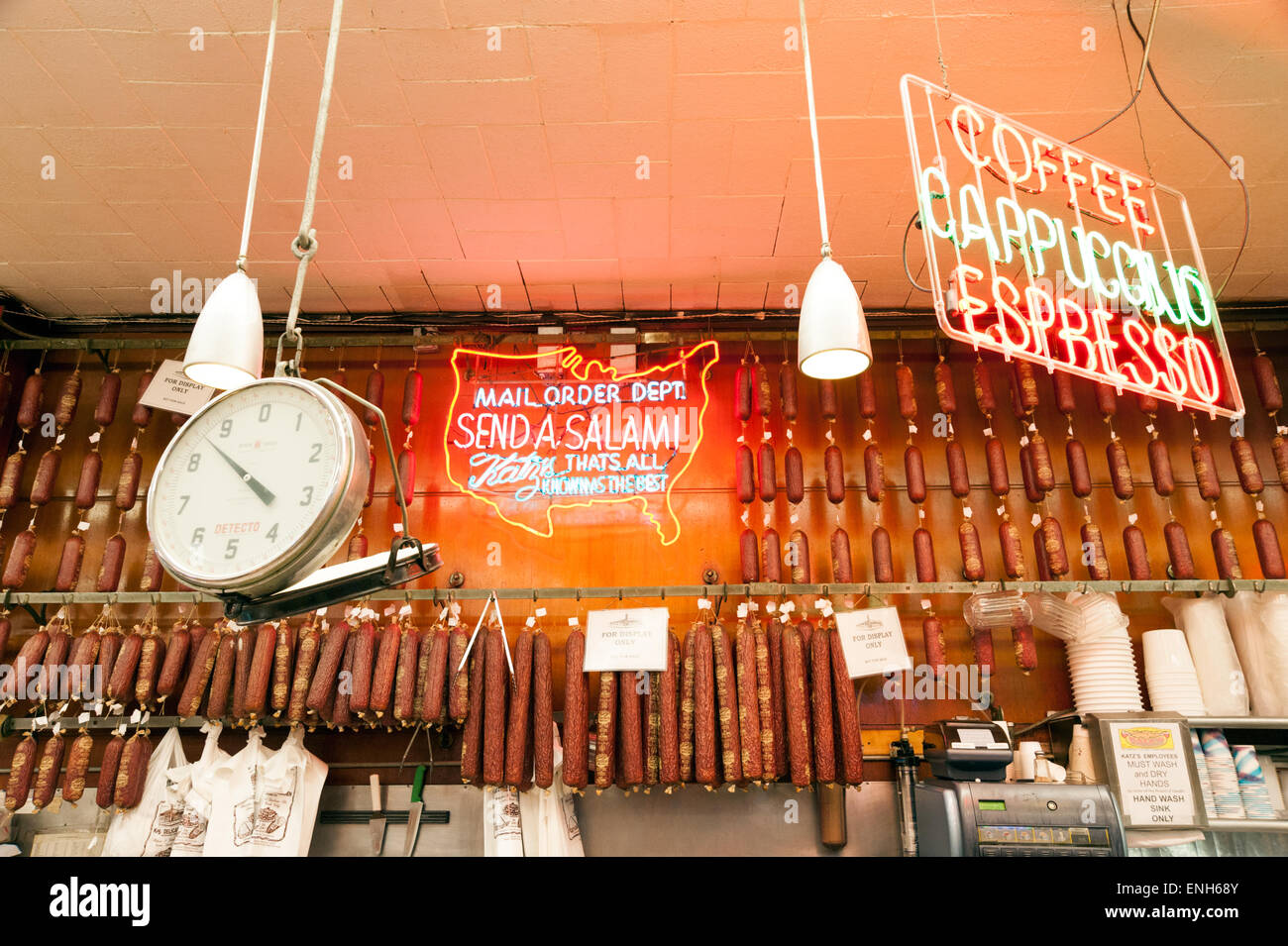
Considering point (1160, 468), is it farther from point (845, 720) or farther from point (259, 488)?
point (259, 488)

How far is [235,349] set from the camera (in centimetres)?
267

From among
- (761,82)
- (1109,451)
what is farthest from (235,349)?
(1109,451)

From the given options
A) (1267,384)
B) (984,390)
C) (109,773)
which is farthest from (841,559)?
(109,773)

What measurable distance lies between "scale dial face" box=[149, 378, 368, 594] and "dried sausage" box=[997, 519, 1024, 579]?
386cm

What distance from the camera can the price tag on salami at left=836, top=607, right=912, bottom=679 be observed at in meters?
4.38

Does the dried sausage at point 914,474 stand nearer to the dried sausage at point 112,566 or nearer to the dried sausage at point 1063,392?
the dried sausage at point 1063,392

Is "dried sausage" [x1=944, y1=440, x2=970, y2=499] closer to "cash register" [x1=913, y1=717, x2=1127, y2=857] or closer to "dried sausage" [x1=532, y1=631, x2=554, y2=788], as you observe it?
"cash register" [x1=913, y1=717, x2=1127, y2=857]

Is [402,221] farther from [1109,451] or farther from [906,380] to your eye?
[1109,451]

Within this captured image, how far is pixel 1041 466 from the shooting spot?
4.85m

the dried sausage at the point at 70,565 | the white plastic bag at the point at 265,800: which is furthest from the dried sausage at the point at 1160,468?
the dried sausage at the point at 70,565

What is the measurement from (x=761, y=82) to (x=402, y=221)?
2177 millimetres

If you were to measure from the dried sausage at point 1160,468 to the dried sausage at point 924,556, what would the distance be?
1447 millimetres

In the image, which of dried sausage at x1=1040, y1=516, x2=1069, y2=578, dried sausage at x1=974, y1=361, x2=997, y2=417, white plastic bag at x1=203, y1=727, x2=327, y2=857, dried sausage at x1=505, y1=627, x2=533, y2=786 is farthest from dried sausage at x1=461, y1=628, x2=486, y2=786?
dried sausage at x1=974, y1=361, x2=997, y2=417

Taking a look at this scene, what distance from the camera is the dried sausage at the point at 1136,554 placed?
4555mm
